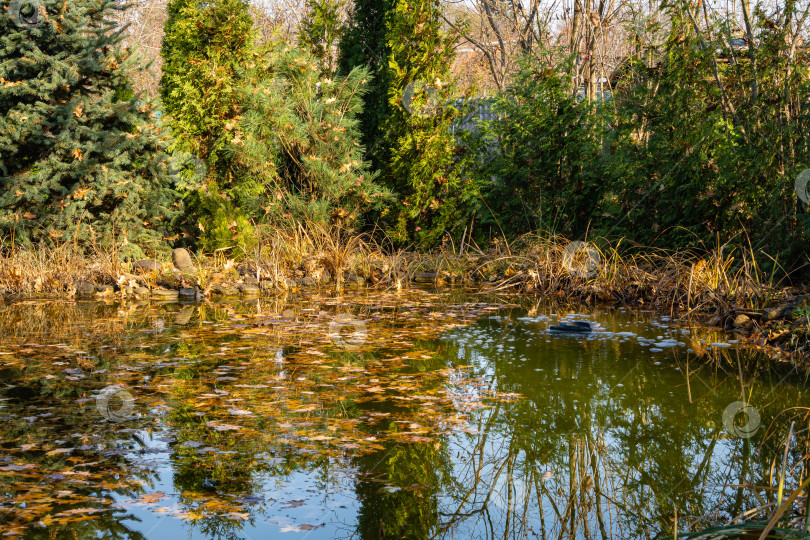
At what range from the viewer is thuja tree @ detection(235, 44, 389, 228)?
985cm

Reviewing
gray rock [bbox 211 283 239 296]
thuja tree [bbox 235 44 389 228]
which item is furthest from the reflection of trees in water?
thuja tree [bbox 235 44 389 228]

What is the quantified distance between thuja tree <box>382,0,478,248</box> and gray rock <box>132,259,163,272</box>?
344 centimetres

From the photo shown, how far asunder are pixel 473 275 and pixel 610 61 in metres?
11.5

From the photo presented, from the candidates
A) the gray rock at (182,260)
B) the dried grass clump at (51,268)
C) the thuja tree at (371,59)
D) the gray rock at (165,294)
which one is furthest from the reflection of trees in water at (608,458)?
the thuja tree at (371,59)

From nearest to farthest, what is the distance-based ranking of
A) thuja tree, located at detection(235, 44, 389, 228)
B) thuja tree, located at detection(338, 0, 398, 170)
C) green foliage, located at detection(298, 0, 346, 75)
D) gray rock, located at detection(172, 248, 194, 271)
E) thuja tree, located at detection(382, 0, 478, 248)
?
1. gray rock, located at detection(172, 248, 194, 271)
2. thuja tree, located at detection(235, 44, 389, 228)
3. thuja tree, located at detection(382, 0, 478, 248)
4. green foliage, located at detection(298, 0, 346, 75)
5. thuja tree, located at detection(338, 0, 398, 170)

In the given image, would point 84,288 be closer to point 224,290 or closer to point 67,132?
point 224,290

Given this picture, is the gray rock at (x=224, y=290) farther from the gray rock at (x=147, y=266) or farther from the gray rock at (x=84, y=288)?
the gray rock at (x=84, y=288)

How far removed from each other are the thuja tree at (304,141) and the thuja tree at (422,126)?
0.48 m

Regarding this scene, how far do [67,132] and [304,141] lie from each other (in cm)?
310

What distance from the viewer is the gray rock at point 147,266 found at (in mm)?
8578

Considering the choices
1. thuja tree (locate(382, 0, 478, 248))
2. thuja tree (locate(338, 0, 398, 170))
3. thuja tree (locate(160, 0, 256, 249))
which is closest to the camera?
thuja tree (locate(160, 0, 256, 249))

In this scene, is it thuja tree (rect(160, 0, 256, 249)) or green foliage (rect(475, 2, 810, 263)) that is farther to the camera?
thuja tree (rect(160, 0, 256, 249))

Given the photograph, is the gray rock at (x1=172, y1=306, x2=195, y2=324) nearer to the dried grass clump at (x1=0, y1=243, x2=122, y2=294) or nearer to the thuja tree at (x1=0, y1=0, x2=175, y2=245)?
the dried grass clump at (x1=0, y1=243, x2=122, y2=294)

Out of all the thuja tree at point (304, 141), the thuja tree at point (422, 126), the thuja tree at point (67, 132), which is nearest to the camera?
the thuja tree at point (67, 132)
